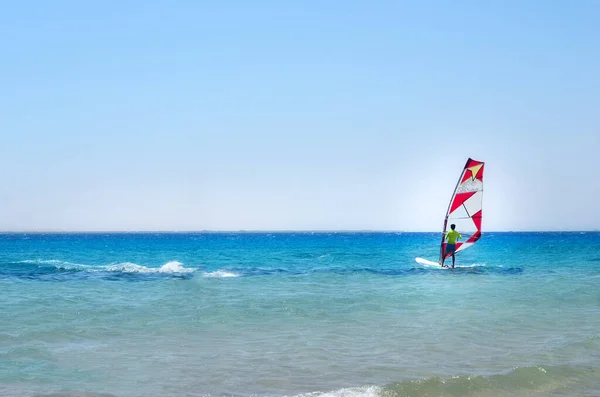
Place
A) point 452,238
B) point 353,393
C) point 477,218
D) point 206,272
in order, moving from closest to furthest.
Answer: point 353,393
point 477,218
point 452,238
point 206,272

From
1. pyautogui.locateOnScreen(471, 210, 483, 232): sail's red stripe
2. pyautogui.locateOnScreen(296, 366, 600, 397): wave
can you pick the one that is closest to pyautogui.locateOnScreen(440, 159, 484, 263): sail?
pyautogui.locateOnScreen(471, 210, 483, 232): sail's red stripe

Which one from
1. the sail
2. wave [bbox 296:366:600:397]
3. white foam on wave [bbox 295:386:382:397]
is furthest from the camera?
the sail

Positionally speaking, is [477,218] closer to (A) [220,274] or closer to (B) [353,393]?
(A) [220,274]

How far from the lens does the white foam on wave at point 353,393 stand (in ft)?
28.6

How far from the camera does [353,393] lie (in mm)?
8789

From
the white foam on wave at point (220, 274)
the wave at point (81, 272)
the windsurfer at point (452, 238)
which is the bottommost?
the wave at point (81, 272)

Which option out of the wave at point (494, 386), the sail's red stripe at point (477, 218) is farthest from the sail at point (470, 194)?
the wave at point (494, 386)

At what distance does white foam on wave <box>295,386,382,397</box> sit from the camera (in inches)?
343

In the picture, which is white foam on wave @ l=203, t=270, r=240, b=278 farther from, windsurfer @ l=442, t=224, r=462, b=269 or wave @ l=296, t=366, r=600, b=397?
wave @ l=296, t=366, r=600, b=397

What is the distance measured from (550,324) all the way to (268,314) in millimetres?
7379

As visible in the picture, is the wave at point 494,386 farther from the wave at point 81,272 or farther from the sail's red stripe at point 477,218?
the wave at point 81,272

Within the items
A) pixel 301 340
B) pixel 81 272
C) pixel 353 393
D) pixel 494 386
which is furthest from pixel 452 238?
pixel 353 393

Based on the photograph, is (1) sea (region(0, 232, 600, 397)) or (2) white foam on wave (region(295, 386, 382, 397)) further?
(1) sea (region(0, 232, 600, 397))

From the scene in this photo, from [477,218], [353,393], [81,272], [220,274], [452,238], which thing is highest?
[477,218]
